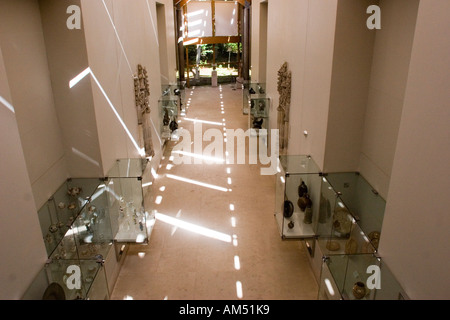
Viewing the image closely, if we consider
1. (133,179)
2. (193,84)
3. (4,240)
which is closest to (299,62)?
(133,179)

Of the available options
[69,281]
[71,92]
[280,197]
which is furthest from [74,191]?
[280,197]

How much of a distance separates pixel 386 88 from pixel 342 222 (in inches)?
87.2

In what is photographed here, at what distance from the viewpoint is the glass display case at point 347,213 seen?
579 centimetres

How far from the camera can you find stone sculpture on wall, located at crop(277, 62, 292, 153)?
28.3 feet

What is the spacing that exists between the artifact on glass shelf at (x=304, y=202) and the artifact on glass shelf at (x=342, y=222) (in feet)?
2.79

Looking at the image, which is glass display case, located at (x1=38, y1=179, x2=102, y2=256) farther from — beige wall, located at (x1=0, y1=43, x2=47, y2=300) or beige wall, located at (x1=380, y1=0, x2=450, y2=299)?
beige wall, located at (x1=380, y1=0, x2=450, y2=299)

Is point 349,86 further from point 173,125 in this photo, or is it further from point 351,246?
point 173,125

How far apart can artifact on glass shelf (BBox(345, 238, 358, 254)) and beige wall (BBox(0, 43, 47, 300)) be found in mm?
4255

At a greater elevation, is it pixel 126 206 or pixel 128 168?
pixel 128 168

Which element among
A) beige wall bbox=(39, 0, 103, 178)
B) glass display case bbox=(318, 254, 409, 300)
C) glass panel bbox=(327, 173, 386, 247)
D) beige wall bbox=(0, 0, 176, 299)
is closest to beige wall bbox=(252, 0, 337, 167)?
glass panel bbox=(327, 173, 386, 247)

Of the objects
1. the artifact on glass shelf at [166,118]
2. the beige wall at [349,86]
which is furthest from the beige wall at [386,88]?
the artifact on glass shelf at [166,118]

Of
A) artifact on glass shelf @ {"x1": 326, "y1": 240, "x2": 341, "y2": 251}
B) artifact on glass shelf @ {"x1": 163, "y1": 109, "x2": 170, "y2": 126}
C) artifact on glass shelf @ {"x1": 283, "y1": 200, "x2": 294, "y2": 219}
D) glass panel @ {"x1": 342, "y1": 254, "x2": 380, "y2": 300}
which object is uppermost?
artifact on glass shelf @ {"x1": 163, "y1": 109, "x2": 170, "y2": 126}

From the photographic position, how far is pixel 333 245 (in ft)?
20.6
